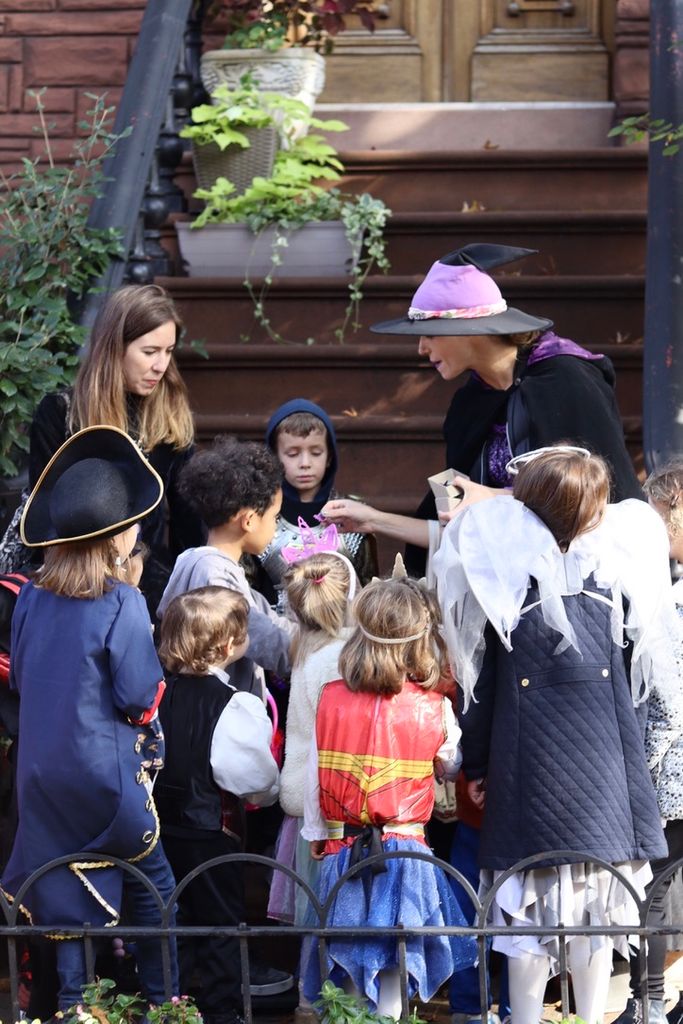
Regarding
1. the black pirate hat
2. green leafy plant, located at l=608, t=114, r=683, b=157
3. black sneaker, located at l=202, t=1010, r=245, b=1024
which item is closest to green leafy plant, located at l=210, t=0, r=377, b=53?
green leafy plant, located at l=608, t=114, r=683, b=157

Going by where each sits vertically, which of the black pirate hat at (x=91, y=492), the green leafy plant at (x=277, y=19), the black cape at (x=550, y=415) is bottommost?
the black pirate hat at (x=91, y=492)

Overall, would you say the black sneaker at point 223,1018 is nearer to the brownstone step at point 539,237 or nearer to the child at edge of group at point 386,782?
the child at edge of group at point 386,782

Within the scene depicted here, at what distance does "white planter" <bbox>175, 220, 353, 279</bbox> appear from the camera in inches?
248

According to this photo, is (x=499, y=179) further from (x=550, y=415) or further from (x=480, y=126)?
(x=550, y=415)

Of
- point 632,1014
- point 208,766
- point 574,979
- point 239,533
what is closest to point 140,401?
point 239,533

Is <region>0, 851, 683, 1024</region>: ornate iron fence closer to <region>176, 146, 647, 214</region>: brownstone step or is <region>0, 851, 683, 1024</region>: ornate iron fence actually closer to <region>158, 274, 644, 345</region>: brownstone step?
<region>158, 274, 644, 345</region>: brownstone step

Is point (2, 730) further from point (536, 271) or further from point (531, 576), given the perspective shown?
point (536, 271)

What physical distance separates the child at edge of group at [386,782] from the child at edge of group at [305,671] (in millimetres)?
249

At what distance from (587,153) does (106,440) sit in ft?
11.6

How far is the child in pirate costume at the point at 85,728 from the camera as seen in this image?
3.46m

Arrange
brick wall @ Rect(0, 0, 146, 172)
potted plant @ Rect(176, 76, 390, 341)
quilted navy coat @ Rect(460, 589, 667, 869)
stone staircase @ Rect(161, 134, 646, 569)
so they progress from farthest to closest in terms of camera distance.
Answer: brick wall @ Rect(0, 0, 146, 172), potted plant @ Rect(176, 76, 390, 341), stone staircase @ Rect(161, 134, 646, 569), quilted navy coat @ Rect(460, 589, 667, 869)

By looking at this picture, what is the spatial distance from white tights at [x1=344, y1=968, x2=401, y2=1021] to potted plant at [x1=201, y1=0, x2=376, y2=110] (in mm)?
4225

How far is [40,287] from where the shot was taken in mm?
5609

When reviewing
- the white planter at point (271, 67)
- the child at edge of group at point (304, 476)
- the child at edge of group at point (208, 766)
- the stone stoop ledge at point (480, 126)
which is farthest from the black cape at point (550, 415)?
the stone stoop ledge at point (480, 126)
